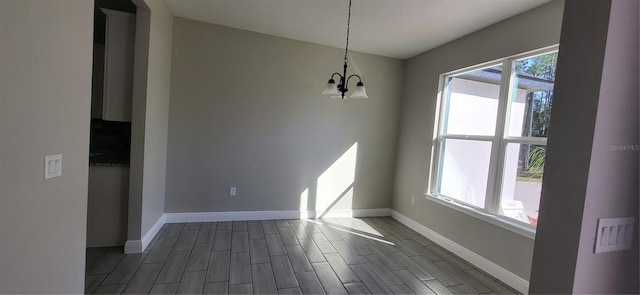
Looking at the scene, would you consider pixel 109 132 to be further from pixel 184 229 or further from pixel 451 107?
pixel 451 107

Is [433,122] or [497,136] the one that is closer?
[497,136]

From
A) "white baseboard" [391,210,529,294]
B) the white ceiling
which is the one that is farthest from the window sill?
the white ceiling

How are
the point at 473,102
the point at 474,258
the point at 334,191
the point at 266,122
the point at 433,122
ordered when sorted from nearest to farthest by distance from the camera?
the point at 474,258 → the point at 473,102 → the point at 433,122 → the point at 266,122 → the point at 334,191

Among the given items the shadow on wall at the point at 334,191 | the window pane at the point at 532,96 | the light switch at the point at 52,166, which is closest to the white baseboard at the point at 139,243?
the light switch at the point at 52,166

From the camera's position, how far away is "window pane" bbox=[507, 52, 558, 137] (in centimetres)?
233

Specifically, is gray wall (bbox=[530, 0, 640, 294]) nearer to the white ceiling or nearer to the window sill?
the window sill

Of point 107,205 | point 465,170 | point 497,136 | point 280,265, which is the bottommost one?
point 280,265

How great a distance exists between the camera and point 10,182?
39.1 inches

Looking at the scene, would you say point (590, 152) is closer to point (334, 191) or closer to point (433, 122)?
point (433, 122)

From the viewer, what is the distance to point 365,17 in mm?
2850

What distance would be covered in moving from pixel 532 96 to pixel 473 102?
708 mm

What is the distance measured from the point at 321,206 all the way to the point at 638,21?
11.7 feet

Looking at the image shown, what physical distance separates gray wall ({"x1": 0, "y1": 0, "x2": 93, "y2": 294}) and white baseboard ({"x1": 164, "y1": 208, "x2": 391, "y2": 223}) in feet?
6.54

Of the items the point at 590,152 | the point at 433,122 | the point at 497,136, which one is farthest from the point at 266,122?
the point at 590,152
